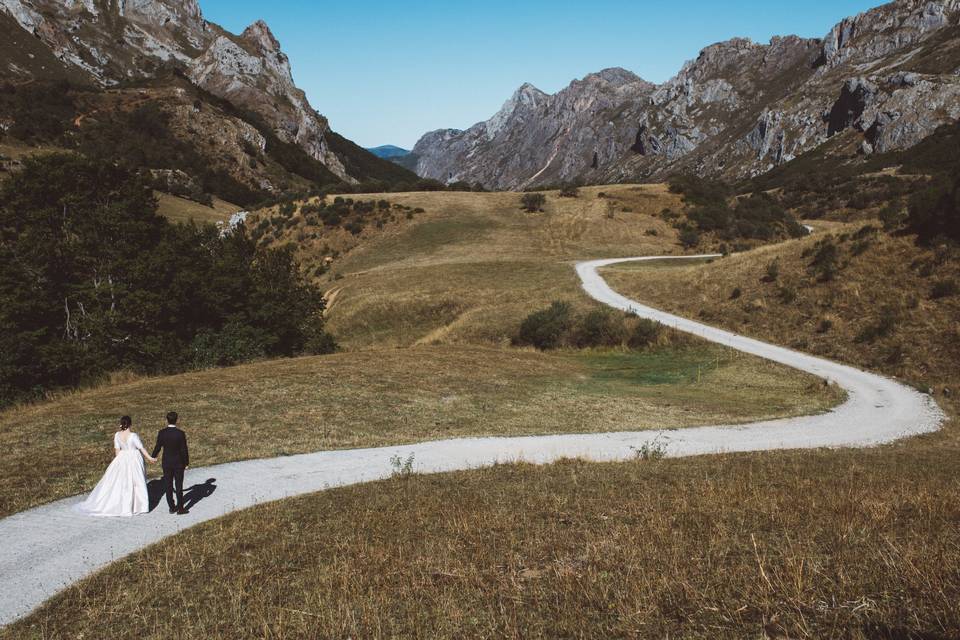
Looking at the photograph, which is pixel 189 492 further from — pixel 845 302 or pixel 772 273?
pixel 772 273

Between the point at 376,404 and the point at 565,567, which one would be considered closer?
the point at 565,567

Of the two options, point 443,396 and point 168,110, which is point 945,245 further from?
point 168,110

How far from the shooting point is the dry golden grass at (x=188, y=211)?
87700 mm

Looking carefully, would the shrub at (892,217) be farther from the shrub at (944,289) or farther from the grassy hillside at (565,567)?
the grassy hillside at (565,567)

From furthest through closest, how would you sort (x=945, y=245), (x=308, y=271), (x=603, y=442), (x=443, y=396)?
(x=308, y=271), (x=945, y=245), (x=443, y=396), (x=603, y=442)

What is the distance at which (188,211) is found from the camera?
9344cm

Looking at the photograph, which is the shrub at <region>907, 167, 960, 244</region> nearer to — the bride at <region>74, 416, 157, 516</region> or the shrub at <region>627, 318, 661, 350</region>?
the shrub at <region>627, 318, 661, 350</region>

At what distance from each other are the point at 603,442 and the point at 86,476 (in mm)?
12878

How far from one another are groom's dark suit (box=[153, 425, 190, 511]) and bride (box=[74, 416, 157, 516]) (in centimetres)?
33

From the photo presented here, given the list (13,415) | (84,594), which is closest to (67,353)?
(13,415)

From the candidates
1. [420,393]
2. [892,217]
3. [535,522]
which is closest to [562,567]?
[535,522]

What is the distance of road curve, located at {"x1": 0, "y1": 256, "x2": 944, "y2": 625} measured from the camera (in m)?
7.86

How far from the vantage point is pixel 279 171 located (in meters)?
152

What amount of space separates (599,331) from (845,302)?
1390 centimetres
